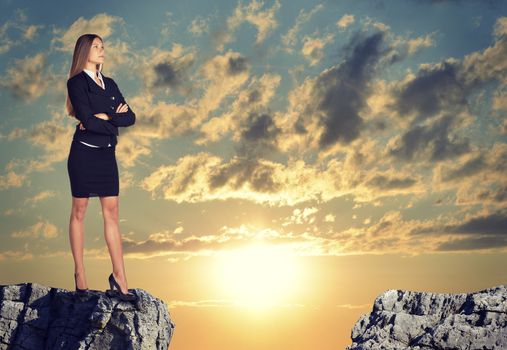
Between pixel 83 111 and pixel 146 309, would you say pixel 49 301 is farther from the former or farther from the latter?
pixel 83 111

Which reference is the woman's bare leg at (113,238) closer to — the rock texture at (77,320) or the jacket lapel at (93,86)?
the rock texture at (77,320)

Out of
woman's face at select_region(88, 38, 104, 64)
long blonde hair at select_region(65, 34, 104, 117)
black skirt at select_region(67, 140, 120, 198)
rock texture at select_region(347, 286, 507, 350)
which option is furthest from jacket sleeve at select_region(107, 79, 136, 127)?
rock texture at select_region(347, 286, 507, 350)

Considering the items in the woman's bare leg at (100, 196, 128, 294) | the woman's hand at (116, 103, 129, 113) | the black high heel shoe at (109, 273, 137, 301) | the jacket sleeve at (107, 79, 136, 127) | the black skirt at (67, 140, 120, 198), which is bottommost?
the black high heel shoe at (109, 273, 137, 301)

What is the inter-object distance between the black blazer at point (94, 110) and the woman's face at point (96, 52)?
35cm

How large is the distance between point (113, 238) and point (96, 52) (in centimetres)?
409

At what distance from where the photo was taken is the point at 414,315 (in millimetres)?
12117

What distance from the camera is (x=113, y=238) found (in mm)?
15031

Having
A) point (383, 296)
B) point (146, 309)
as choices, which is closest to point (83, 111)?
point (146, 309)

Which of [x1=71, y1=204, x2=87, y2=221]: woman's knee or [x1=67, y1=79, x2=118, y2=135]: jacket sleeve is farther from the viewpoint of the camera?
[x1=71, y1=204, x2=87, y2=221]: woman's knee

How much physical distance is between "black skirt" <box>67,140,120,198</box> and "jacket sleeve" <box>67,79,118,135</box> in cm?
48

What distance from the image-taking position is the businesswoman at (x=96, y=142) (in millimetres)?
14812

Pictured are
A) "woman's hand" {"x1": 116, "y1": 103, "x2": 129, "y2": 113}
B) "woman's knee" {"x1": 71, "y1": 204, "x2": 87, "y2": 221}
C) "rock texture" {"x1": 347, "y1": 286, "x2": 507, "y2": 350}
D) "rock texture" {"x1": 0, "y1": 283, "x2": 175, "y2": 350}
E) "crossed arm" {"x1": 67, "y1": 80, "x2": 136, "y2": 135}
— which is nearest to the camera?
"rock texture" {"x1": 347, "y1": 286, "x2": 507, "y2": 350}

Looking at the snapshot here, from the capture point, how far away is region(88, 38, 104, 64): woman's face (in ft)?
48.9

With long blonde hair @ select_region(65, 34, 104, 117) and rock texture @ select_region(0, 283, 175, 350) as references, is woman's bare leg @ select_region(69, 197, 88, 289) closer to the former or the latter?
rock texture @ select_region(0, 283, 175, 350)
